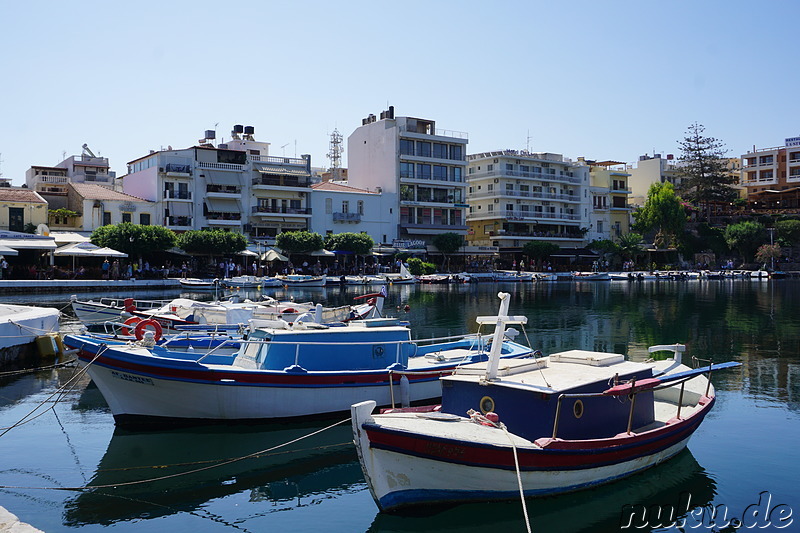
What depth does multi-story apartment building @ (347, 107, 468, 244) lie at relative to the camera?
80.4 meters

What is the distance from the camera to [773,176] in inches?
4168

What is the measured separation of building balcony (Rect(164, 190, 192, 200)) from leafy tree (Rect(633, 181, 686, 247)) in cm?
5674

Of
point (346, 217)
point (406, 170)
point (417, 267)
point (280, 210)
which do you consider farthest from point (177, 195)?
point (406, 170)

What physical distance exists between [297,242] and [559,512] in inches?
2239

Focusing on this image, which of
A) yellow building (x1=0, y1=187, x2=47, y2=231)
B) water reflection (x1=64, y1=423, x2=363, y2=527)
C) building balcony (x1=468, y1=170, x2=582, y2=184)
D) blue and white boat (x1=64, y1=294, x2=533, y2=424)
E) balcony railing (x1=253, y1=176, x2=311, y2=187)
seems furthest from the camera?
building balcony (x1=468, y1=170, x2=582, y2=184)

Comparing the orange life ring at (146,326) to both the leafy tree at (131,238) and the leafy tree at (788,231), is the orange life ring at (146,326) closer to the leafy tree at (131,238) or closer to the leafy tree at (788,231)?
the leafy tree at (131,238)

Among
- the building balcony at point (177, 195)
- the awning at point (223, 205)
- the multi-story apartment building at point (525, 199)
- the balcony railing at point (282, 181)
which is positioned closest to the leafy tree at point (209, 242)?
the building balcony at point (177, 195)

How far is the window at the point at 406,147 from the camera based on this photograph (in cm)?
8069

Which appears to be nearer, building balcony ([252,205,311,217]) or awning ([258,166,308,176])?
building balcony ([252,205,311,217])

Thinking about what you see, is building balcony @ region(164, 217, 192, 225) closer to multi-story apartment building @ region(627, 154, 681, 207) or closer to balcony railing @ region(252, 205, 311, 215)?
balcony railing @ region(252, 205, 311, 215)

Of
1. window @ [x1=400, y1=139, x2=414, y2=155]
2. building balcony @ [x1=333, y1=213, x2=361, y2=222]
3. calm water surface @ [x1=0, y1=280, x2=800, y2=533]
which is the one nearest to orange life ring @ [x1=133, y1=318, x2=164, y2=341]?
calm water surface @ [x1=0, y1=280, x2=800, y2=533]

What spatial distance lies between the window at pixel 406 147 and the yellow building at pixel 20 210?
3824 centimetres

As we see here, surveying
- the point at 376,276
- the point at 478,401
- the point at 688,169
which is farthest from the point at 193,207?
the point at 688,169

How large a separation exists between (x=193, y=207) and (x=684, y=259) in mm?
63585
